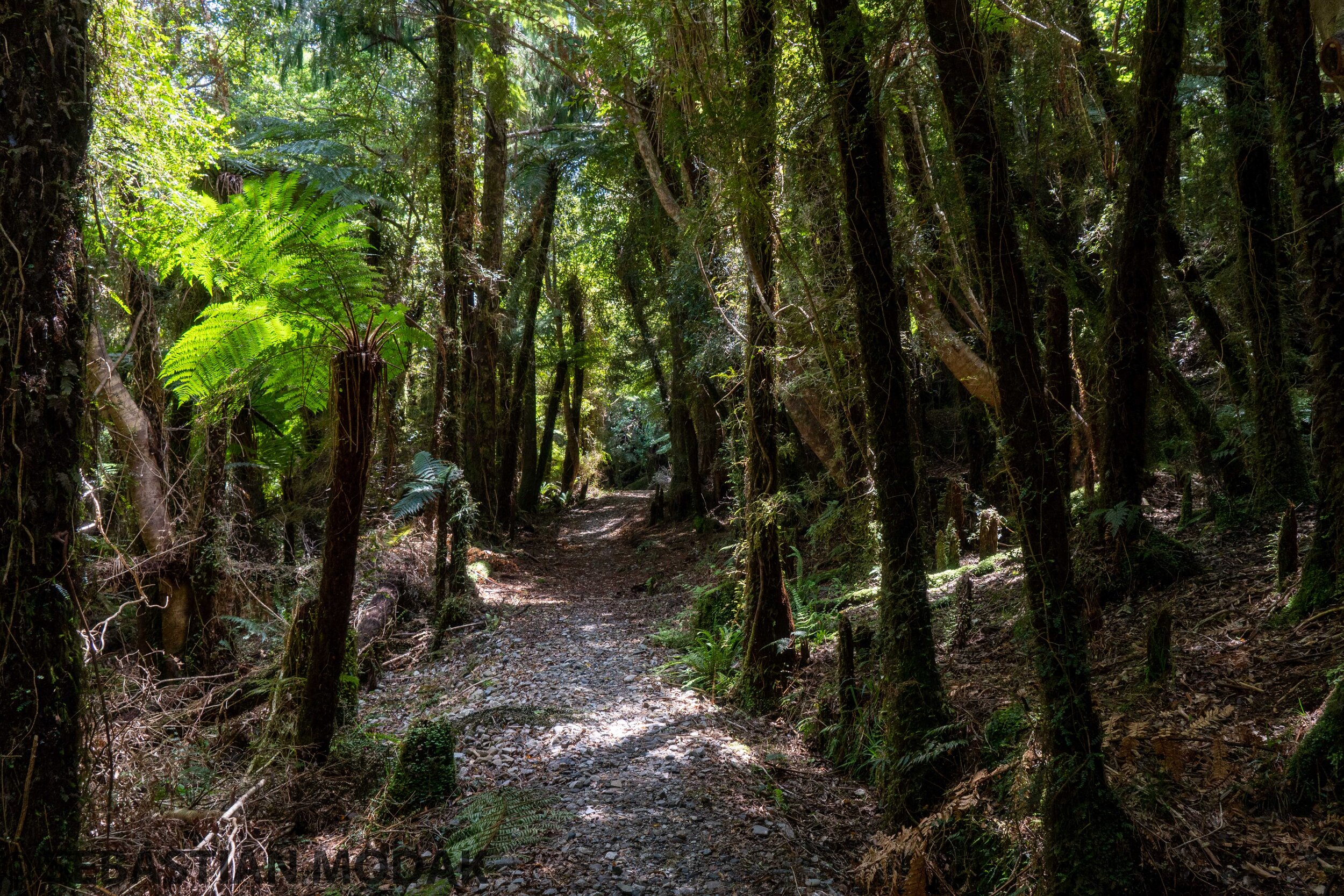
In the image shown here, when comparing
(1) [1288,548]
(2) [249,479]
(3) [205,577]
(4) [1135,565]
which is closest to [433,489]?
(3) [205,577]

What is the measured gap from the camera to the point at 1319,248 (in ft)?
13.9

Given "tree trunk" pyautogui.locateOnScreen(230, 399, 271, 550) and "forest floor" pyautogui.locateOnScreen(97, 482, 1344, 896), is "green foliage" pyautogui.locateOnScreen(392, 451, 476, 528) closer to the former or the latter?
"tree trunk" pyautogui.locateOnScreen(230, 399, 271, 550)

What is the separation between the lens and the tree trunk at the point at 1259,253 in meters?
5.39

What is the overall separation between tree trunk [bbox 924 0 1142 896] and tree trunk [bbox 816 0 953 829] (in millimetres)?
744

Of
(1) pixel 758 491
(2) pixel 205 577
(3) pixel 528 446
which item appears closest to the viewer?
(1) pixel 758 491

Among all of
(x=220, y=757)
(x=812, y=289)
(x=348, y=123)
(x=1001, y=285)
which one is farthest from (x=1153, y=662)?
(x=348, y=123)

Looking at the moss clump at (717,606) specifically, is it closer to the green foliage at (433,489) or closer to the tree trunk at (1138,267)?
the green foliage at (433,489)

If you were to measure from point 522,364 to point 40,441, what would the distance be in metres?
14.2

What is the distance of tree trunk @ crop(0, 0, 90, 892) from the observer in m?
2.58

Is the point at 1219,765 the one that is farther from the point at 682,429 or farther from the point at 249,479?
the point at 682,429

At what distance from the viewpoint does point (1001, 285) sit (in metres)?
3.24

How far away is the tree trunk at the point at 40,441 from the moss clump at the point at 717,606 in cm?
534

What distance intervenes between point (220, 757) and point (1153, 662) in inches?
234

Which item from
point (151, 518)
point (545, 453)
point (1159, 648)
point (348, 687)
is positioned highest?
point (545, 453)
